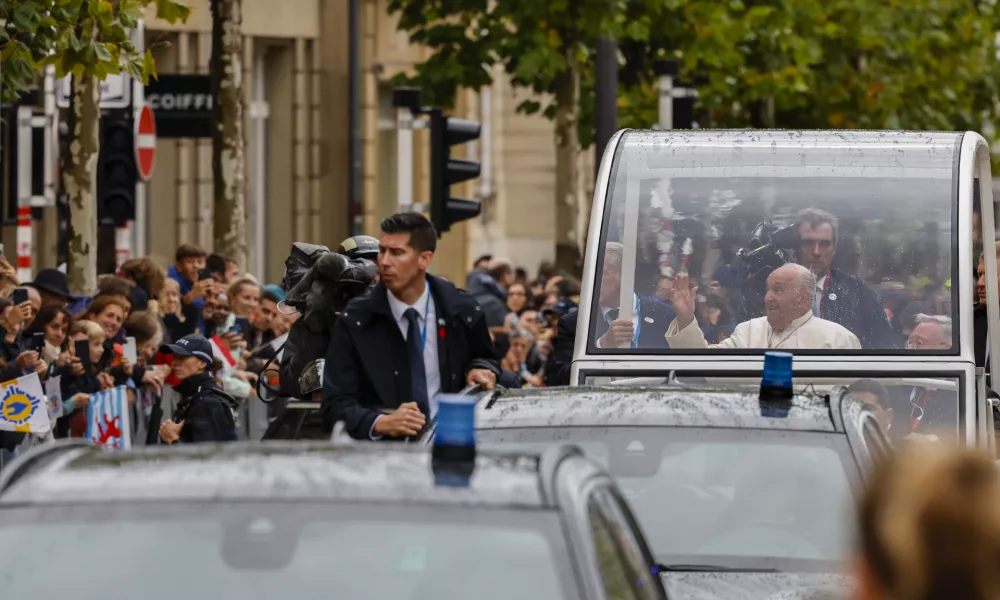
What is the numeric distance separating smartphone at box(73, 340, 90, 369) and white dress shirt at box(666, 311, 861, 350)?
404 centimetres

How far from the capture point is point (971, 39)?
3662cm

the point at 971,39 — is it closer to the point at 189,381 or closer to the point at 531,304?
the point at 531,304

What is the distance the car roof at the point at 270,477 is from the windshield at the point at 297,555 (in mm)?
37

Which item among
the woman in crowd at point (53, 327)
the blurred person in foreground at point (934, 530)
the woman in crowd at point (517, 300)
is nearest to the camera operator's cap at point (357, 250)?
the woman in crowd at point (53, 327)

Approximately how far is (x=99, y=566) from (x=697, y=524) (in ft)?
9.27

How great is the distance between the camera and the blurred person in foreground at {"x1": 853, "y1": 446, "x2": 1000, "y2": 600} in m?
2.83

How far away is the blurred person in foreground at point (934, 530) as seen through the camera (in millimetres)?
2832

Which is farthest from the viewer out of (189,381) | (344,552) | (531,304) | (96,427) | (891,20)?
(891,20)

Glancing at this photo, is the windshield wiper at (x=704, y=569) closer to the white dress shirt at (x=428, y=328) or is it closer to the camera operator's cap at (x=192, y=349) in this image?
the white dress shirt at (x=428, y=328)

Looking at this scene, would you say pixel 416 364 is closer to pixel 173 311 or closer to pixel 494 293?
pixel 173 311

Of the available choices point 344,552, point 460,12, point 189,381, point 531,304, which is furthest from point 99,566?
point 460,12

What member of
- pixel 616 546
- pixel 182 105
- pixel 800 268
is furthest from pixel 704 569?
pixel 182 105

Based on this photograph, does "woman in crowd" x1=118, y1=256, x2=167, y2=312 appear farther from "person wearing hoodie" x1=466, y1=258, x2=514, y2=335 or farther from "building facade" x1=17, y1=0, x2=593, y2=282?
"building facade" x1=17, y1=0, x2=593, y2=282

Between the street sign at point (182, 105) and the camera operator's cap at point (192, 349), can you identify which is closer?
the camera operator's cap at point (192, 349)
